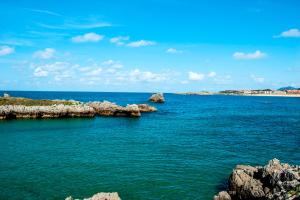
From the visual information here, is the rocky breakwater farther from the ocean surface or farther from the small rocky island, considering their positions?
the small rocky island

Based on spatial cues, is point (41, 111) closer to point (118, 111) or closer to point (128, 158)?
point (118, 111)

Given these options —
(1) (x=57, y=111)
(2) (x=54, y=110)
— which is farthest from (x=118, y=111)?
(2) (x=54, y=110)

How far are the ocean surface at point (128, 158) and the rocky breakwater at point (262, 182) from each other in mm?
2858

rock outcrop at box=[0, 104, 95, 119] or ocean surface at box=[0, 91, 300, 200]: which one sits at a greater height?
rock outcrop at box=[0, 104, 95, 119]

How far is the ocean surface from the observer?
3166 cm

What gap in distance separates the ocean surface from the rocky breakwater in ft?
9.38

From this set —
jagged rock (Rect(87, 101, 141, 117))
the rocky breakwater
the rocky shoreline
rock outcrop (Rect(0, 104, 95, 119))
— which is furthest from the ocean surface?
jagged rock (Rect(87, 101, 141, 117))

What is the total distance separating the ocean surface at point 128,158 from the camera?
31.7 meters

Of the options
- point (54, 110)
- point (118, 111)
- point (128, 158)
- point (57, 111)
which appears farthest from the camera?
point (118, 111)

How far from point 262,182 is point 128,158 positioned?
777 inches

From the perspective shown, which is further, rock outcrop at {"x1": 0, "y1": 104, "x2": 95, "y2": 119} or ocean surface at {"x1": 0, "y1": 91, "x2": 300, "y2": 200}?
rock outcrop at {"x1": 0, "y1": 104, "x2": 95, "y2": 119}

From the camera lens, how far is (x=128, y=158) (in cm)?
4341

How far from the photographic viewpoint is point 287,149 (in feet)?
166

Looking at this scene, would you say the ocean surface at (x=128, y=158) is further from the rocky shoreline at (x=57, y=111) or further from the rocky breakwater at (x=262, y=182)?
the rocky shoreline at (x=57, y=111)
